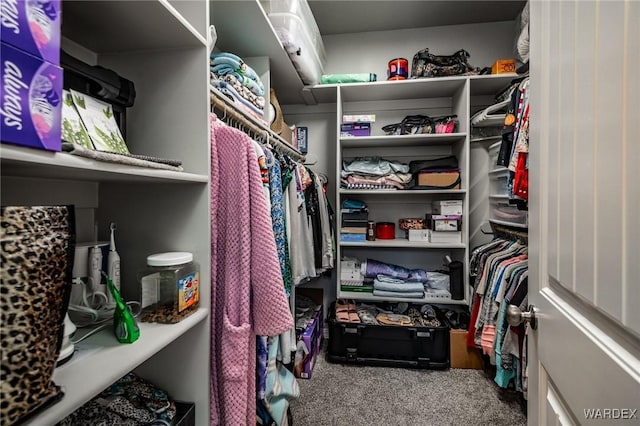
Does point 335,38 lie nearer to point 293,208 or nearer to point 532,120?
point 293,208

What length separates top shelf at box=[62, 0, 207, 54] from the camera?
0.73 metres

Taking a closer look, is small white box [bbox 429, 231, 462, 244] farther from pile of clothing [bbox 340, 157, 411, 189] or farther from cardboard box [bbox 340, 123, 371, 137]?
cardboard box [bbox 340, 123, 371, 137]

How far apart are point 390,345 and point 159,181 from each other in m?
1.95

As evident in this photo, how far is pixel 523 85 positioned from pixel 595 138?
1.30 meters

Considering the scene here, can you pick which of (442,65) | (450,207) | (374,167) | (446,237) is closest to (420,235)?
(446,237)

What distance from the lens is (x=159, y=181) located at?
829mm

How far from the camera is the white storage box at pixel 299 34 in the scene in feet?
5.46

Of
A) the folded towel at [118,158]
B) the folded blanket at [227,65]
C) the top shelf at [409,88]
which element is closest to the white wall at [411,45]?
the top shelf at [409,88]

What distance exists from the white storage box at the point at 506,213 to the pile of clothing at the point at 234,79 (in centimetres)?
171

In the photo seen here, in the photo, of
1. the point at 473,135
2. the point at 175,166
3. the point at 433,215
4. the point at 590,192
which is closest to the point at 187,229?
the point at 175,166

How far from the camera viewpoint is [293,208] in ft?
5.23

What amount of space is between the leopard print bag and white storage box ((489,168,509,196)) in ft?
7.57

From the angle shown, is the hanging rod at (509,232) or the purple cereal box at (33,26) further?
the hanging rod at (509,232)

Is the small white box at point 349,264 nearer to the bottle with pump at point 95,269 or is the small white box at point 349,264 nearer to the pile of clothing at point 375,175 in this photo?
the pile of clothing at point 375,175
